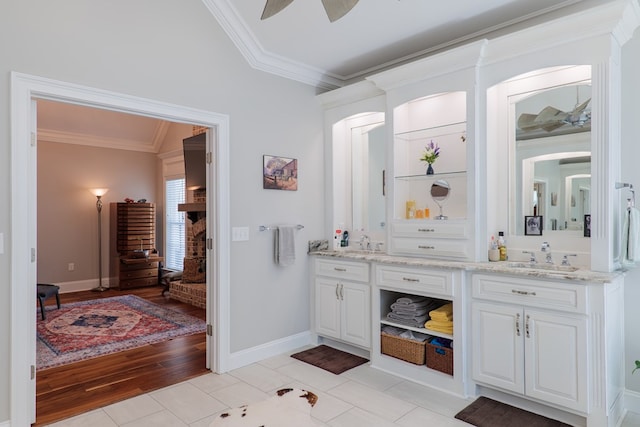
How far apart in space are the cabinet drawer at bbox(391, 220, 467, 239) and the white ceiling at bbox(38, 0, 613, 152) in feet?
5.29

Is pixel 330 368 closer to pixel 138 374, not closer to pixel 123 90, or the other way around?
pixel 138 374

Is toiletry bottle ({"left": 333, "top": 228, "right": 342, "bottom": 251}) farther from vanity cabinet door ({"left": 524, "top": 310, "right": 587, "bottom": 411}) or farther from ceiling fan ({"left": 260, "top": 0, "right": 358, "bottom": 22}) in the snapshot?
ceiling fan ({"left": 260, "top": 0, "right": 358, "bottom": 22})

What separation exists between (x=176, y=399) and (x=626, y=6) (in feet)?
12.8

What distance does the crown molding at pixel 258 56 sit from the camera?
3322 millimetres

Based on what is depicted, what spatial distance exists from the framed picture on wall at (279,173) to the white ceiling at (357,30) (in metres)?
0.86

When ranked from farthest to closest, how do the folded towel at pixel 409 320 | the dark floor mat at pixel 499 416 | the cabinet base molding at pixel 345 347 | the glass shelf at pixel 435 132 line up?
the cabinet base molding at pixel 345 347 → the glass shelf at pixel 435 132 → the folded towel at pixel 409 320 → the dark floor mat at pixel 499 416

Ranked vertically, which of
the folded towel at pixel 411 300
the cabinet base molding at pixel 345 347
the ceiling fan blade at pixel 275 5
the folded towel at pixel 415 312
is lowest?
the cabinet base molding at pixel 345 347

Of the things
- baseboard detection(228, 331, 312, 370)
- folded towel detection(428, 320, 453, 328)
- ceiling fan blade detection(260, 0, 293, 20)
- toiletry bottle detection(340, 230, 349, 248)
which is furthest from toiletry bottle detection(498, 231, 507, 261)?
ceiling fan blade detection(260, 0, 293, 20)

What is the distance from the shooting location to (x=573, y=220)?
2.86 meters

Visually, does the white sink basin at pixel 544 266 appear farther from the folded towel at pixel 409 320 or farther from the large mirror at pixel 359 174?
the large mirror at pixel 359 174

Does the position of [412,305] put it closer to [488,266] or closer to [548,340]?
[488,266]

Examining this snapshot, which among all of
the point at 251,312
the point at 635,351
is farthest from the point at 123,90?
the point at 635,351

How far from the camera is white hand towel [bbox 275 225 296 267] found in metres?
3.78

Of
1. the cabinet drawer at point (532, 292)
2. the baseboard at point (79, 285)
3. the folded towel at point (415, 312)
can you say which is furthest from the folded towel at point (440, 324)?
Result: the baseboard at point (79, 285)
